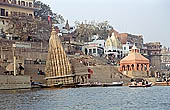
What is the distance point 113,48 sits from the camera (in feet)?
320

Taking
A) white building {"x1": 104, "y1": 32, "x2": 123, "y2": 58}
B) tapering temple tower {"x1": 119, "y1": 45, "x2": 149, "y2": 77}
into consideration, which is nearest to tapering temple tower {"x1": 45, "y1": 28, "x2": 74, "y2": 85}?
tapering temple tower {"x1": 119, "y1": 45, "x2": 149, "y2": 77}

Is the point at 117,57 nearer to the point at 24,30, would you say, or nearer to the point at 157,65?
the point at 157,65

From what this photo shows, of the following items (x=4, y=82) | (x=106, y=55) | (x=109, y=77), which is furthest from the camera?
(x=106, y=55)

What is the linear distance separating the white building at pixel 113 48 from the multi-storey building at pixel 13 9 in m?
22.1

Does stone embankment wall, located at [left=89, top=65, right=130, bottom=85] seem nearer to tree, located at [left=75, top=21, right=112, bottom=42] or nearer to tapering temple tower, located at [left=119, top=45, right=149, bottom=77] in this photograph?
tapering temple tower, located at [left=119, top=45, right=149, bottom=77]

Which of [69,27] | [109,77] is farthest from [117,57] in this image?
[109,77]

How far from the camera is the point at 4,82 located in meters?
54.8

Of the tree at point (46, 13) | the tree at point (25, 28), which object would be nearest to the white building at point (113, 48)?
the tree at point (46, 13)

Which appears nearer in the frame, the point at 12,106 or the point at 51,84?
the point at 12,106

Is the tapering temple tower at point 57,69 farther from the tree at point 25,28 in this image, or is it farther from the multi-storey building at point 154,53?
the multi-storey building at point 154,53

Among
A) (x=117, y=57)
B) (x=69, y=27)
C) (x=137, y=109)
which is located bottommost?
(x=137, y=109)

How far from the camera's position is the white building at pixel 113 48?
9694cm

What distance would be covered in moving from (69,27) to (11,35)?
3330 cm

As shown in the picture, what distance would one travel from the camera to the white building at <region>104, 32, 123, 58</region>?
318 feet
